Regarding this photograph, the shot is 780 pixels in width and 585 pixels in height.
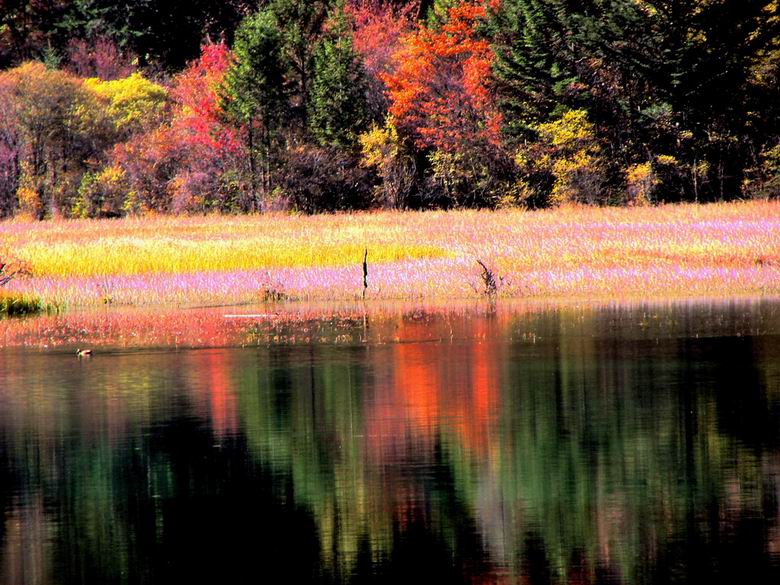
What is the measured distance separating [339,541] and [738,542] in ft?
10.3

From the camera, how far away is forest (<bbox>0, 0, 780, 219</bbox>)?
62.7m

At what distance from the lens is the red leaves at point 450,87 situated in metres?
68.6

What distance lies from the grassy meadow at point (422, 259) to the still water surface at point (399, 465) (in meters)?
9.72

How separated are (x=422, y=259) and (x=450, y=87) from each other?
3244cm

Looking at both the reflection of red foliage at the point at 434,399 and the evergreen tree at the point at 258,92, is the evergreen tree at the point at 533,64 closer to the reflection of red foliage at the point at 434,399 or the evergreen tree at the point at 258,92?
the evergreen tree at the point at 258,92

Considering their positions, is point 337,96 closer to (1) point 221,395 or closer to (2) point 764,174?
(2) point 764,174

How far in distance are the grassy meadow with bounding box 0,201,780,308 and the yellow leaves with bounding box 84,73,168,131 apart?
94.4ft

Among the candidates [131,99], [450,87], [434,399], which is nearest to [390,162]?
[450,87]

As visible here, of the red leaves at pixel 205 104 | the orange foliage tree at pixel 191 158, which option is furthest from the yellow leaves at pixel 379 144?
the red leaves at pixel 205 104

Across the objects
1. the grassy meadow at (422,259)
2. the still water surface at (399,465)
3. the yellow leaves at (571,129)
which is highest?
the yellow leaves at (571,129)

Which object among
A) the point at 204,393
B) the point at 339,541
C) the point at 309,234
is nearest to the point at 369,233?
the point at 309,234

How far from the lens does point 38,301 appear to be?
33.4m

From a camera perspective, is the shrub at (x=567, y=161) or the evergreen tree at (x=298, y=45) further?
the evergreen tree at (x=298, y=45)

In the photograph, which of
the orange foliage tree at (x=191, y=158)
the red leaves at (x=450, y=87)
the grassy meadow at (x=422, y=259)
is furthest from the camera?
the orange foliage tree at (x=191, y=158)
